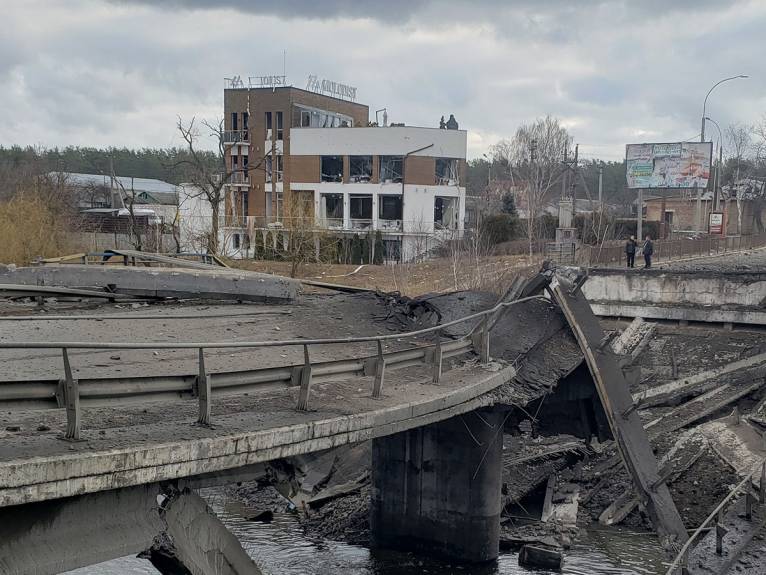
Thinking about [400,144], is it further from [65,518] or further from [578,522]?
[65,518]

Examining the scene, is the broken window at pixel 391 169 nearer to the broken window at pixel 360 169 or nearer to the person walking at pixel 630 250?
the broken window at pixel 360 169

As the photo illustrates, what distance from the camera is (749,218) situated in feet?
255

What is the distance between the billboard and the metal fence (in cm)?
426

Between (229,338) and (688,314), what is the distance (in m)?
22.7

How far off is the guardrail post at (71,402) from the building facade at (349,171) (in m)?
48.4

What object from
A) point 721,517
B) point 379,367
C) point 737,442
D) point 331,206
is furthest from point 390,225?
point 379,367

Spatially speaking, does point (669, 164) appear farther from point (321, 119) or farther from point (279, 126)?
point (279, 126)

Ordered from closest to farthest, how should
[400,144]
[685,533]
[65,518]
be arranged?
[65,518] < [685,533] < [400,144]

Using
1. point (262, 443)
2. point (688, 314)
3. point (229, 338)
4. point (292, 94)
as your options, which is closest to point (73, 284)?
point (229, 338)

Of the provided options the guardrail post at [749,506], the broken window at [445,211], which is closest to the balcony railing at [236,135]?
the broken window at [445,211]

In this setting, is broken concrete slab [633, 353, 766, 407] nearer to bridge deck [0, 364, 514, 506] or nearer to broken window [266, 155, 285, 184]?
bridge deck [0, 364, 514, 506]

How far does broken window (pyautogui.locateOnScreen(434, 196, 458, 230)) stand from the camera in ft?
198

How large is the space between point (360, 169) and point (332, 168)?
2.17 meters

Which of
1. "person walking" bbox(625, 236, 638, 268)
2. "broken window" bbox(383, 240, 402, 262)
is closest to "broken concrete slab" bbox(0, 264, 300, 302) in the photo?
"person walking" bbox(625, 236, 638, 268)
